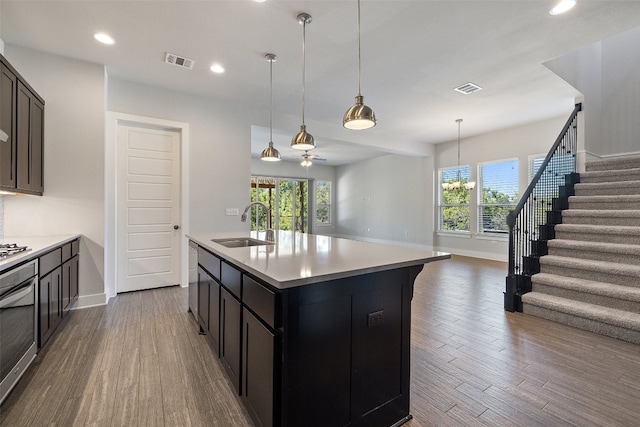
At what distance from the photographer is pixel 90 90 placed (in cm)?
368

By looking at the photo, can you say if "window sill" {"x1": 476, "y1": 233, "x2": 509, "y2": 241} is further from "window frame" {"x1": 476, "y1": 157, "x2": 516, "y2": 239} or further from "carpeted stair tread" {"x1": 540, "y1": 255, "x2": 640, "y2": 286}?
"carpeted stair tread" {"x1": 540, "y1": 255, "x2": 640, "y2": 286}

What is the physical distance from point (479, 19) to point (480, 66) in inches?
42.5

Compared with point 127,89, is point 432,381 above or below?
below

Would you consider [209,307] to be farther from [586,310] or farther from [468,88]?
[468,88]

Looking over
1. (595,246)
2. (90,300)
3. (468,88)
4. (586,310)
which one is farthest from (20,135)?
(595,246)

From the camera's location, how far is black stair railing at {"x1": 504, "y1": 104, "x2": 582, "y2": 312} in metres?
3.62

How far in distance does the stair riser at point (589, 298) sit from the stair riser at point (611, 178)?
224 centimetres

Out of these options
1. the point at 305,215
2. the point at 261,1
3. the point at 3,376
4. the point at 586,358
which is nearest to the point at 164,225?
A: the point at 3,376

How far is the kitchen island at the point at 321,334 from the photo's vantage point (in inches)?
52.6

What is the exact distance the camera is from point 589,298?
317cm

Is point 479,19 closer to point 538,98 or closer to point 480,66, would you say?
point 480,66

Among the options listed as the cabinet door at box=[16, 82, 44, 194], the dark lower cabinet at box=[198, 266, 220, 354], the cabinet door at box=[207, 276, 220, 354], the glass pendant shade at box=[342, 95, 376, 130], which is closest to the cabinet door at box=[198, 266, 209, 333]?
the dark lower cabinet at box=[198, 266, 220, 354]

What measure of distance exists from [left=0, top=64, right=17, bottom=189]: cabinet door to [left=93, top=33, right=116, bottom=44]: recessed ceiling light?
2.87 feet

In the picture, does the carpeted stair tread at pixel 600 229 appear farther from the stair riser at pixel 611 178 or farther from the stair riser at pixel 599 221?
the stair riser at pixel 611 178
